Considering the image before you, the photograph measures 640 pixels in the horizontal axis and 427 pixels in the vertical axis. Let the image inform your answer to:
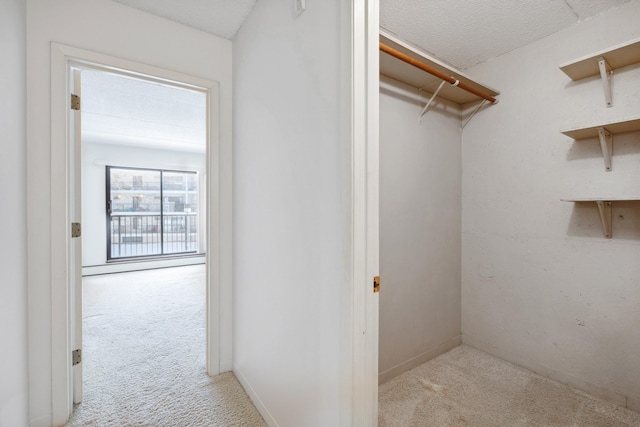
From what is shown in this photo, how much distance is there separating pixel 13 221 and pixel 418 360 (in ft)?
8.80

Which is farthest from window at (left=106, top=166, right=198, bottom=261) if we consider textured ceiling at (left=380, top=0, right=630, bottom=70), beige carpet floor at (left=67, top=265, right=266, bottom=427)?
textured ceiling at (left=380, top=0, right=630, bottom=70)

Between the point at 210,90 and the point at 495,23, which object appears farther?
the point at 210,90

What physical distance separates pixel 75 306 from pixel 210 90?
1.68 m

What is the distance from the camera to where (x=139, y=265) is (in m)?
5.64

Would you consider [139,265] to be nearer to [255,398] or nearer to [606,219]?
[255,398]

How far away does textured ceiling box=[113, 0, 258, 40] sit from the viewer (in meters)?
1.74

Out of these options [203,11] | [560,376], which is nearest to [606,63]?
[560,376]

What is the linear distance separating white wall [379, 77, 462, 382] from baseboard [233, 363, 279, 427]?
0.83 meters

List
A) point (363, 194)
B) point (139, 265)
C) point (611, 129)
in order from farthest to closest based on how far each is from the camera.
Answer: point (139, 265)
point (611, 129)
point (363, 194)

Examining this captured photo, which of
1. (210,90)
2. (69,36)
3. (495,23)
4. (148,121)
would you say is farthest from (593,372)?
(148,121)

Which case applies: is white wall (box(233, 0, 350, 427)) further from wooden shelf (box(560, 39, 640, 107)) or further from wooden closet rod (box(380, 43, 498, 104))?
wooden shelf (box(560, 39, 640, 107))

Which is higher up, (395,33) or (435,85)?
(395,33)

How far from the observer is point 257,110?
176cm

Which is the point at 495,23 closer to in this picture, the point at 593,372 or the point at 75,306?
the point at 593,372
